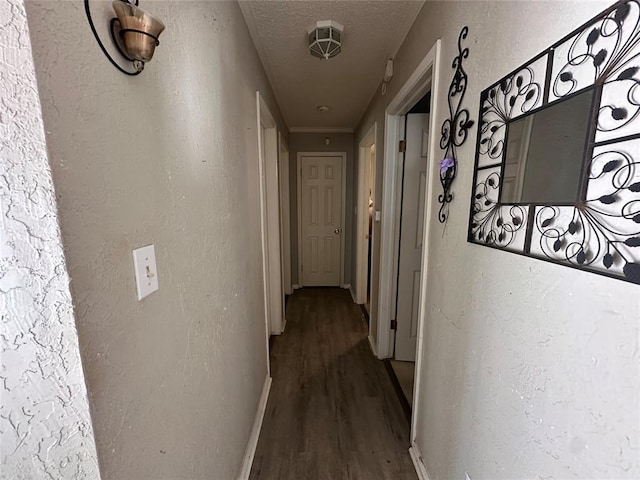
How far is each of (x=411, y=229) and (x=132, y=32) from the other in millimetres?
1934

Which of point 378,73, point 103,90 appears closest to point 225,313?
point 103,90

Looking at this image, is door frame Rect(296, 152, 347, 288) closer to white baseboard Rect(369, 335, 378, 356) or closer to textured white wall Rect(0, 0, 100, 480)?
white baseboard Rect(369, 335, 378, 356)

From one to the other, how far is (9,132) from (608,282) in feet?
3.35

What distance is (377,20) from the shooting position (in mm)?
1481

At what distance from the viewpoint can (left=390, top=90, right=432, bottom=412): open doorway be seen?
199 cm

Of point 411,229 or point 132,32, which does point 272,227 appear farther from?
point 132,32

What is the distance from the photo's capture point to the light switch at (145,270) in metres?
0.60

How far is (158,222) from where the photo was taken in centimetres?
69

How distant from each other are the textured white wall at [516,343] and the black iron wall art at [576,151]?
0.14 feet

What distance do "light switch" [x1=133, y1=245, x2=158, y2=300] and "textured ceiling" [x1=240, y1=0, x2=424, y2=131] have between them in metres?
1.43

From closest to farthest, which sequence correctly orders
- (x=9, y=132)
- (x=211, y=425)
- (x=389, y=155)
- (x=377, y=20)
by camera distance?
(x=9, y=132)
(x=211, y=425)
(x=377, y=20)
(x=389, y=155)

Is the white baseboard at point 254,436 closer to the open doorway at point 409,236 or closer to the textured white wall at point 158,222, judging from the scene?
the textured white wall at point 158,222

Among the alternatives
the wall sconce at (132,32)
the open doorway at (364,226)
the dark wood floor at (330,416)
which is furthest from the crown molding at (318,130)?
the wall sconce at (132,32)

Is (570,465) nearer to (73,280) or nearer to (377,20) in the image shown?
(73,280)
